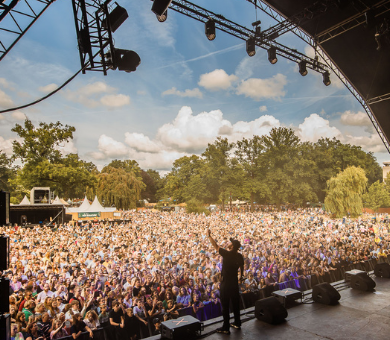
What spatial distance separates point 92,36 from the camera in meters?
3.73

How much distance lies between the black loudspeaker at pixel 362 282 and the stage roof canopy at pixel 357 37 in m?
4.43

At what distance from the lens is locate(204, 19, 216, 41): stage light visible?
620cm

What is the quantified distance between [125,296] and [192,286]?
1275 millimetres

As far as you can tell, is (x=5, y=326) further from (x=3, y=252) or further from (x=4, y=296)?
(x=3, y=252)

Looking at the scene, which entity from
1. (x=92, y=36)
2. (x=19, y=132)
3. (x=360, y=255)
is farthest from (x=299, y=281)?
(x=19, y=132)

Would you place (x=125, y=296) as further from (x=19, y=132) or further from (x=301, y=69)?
(x=19, y=132)

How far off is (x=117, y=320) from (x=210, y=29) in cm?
591

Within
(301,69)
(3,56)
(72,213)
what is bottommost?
(72,213)

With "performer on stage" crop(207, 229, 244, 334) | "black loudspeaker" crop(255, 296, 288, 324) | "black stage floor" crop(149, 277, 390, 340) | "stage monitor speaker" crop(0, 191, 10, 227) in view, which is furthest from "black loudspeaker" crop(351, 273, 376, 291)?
"stage monitor speaker" crop(0, 191, 10, 227)

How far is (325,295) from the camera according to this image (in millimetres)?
3984

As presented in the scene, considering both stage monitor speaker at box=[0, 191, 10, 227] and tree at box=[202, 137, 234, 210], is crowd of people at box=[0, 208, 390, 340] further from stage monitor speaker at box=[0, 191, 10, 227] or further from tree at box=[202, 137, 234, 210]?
tree at box=[202, 137, 234, 210]

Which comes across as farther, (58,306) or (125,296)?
(125,296)

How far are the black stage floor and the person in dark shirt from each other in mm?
1292

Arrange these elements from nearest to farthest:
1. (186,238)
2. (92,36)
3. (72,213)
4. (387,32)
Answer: (92,36), (387,32), (186,238), (72,213)
